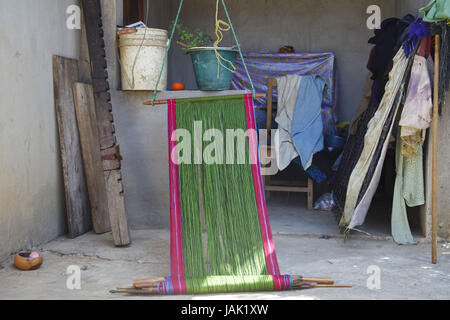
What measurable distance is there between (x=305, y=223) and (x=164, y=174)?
146 cm

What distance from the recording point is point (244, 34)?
7.26 metres

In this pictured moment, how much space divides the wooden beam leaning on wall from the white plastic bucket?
0.20 metres

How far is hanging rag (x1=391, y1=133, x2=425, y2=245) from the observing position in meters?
4.48

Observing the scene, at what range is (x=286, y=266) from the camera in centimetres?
390

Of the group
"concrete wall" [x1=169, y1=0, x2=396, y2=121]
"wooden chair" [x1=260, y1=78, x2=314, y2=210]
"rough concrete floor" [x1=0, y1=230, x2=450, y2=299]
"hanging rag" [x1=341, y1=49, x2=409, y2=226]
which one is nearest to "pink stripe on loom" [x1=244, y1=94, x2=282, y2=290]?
"rough concrete floor" [x1=0, y1=230, x2=450, y2=299]

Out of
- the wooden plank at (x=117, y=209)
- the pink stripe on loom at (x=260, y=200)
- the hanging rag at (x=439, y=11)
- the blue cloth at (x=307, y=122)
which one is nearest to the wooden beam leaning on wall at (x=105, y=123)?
the wooden plank at (x=117, y=209)

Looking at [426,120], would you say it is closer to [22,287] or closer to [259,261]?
[259,261]

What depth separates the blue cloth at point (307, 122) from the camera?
5.69 m

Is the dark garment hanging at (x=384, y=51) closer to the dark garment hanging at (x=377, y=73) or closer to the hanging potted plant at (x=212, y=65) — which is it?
the dark garment hanging at (x=377, y=73)

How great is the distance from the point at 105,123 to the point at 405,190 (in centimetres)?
260

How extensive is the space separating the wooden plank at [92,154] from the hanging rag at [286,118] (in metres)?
1.89

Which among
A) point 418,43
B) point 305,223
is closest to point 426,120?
point 418,43

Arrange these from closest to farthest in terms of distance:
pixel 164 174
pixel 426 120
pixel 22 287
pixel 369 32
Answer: pixel 22 287
pixel 426 120
pixel 164 174
pixel 369 32

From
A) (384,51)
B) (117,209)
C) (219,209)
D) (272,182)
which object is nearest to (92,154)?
(117,209)
